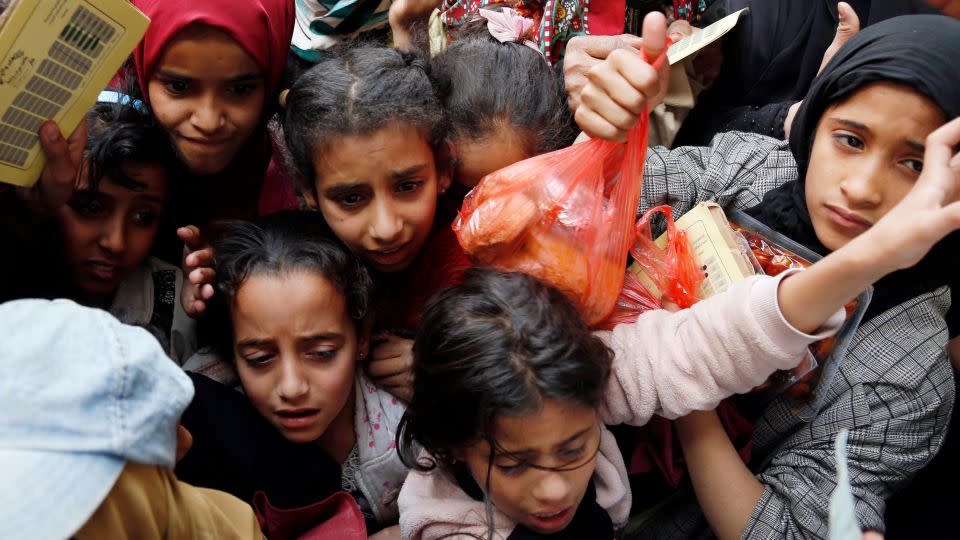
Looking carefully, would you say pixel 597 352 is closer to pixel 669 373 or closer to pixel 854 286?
pixel 669 373

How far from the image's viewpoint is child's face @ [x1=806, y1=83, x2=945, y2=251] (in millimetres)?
1185

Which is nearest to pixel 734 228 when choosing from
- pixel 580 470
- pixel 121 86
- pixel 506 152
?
pixel 506 152

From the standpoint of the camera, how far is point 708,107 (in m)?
2.12

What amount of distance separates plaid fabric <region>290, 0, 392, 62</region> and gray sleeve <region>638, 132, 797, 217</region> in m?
0.95

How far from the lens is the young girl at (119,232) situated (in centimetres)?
150

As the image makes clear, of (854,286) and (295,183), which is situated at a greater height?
(854,286)

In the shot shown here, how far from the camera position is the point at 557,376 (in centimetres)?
111

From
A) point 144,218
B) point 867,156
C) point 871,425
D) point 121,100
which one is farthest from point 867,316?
point 121,100

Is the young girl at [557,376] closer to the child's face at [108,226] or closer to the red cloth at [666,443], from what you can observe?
the red cloth at [666,443]

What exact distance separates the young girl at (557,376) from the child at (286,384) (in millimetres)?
227

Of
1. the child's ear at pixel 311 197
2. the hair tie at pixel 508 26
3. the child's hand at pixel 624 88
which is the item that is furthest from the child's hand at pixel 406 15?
the child's hand at pixel 624 88

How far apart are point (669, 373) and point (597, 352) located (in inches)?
4.7

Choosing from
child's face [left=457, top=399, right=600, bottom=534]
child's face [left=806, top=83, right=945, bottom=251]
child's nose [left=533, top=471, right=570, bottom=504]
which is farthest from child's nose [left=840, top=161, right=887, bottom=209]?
child's nose [left=533, top=471, right=570, bottom=504]

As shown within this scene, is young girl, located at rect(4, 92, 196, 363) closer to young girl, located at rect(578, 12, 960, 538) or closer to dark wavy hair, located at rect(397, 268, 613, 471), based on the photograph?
dark wavy hair, located at rect(397, 268, 613, 471)
